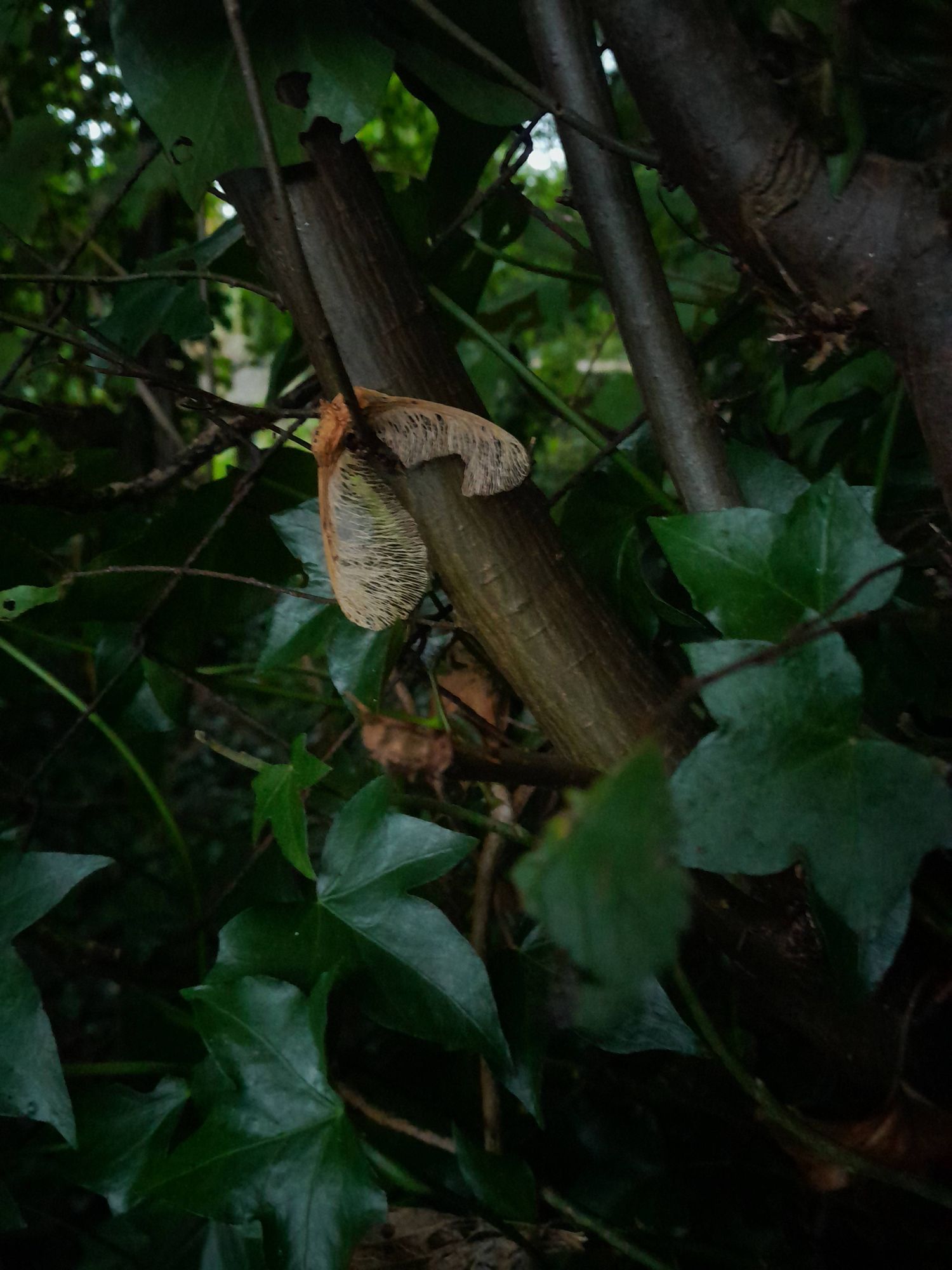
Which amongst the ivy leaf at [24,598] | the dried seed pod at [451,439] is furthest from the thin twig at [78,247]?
the dried seed pod at [451,439]

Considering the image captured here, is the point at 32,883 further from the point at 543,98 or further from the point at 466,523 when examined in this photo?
the point at 543,98

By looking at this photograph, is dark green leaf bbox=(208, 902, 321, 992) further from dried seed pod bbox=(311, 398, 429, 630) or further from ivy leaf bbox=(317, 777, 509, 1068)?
dried seed pod bbox=(311, 398, 429, 630)

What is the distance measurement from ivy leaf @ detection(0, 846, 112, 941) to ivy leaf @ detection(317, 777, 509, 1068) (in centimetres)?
13

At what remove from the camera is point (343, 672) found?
466mm

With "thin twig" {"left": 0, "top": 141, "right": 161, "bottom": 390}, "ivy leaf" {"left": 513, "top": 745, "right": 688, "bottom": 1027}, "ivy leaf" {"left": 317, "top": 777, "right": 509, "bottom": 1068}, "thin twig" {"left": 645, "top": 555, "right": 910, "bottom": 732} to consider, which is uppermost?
"thin twig" {"left": 0, "top": 141, "right": 161, "bottom": 390}

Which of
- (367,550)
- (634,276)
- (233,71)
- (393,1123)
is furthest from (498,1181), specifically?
(233,71)

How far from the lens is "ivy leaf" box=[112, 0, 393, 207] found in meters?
0.42

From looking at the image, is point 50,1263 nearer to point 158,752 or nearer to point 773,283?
point 158,752

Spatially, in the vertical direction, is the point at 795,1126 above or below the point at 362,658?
below

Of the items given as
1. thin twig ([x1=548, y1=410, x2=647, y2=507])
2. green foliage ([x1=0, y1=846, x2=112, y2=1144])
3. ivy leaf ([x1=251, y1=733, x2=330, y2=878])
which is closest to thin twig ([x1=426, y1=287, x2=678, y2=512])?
thin twig ([x1=548, y1=410, x2=647, y2=507])

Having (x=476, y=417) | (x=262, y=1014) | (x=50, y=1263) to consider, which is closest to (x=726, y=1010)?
(x=262, y=1014)

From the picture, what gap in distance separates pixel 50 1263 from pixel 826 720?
672 millimetres

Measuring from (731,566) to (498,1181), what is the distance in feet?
1.07

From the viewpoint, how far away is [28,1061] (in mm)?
434
